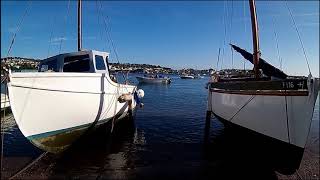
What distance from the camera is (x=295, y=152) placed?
9336mm

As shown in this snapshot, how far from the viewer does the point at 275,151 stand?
10312 mm

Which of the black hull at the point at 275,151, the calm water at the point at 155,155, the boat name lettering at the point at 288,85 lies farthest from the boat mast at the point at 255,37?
the boat name lettering at the point at 288,85

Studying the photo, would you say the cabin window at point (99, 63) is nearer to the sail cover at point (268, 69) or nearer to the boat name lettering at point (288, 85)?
the sail cover at point (268, 69)

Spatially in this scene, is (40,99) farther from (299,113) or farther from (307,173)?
(307,173)

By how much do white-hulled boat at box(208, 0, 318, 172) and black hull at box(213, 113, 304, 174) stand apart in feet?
0.30

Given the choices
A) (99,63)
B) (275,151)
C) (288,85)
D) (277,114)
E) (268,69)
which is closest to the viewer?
(288,85)

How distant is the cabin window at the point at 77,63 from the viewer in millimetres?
14000

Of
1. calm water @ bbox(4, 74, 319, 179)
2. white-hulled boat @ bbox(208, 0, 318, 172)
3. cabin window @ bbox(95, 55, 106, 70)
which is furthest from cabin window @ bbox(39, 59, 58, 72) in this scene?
white-hulled boat @ bbox(208, 0, 318, 172)

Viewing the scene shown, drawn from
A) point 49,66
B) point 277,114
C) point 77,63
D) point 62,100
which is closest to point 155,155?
point 62,100

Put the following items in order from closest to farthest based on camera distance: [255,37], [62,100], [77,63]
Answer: [62,100] < [255,37] < [77,63]

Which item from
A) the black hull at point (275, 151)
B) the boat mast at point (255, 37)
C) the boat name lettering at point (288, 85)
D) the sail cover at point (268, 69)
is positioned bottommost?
the black hull at point (275, 151)

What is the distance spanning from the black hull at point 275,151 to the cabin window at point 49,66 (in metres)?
8.44

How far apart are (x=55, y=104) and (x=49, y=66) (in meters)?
5.01

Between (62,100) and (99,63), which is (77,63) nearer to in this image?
(99,63)
